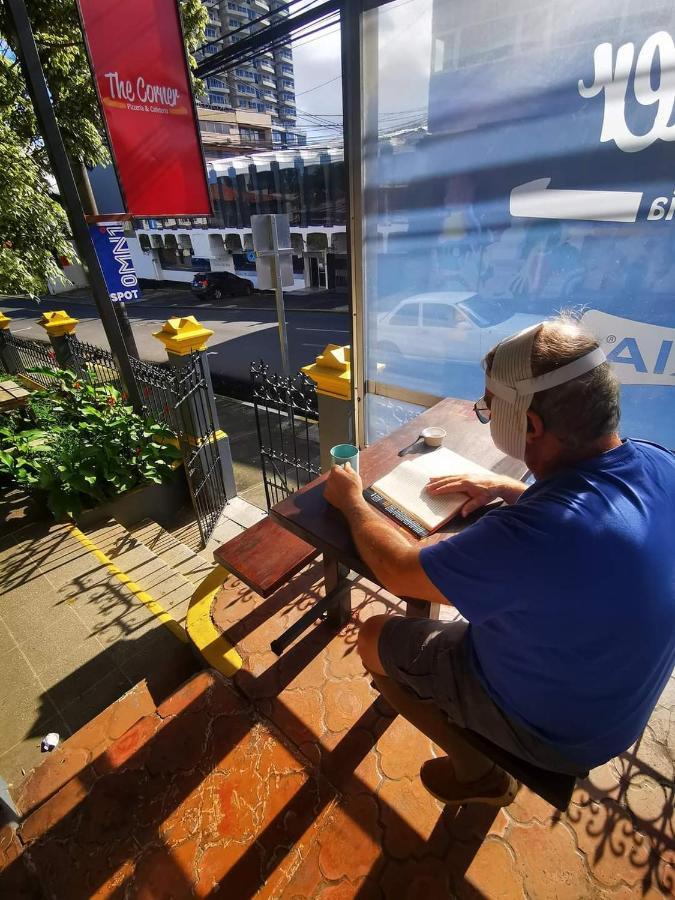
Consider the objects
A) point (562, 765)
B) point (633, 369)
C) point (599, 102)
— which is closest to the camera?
point (562, 765)

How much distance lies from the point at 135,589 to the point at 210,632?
0.94 m

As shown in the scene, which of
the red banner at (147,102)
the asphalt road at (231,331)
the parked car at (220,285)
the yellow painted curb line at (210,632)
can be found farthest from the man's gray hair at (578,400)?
the parked car at (220,285)

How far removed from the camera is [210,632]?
96.7 inches

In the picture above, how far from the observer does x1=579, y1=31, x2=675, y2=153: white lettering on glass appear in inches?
65.3

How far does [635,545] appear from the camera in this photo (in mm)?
886

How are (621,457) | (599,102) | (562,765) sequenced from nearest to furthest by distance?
(621,457) < (562,765) < (599,102)

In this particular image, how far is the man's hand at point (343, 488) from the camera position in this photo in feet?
5.00

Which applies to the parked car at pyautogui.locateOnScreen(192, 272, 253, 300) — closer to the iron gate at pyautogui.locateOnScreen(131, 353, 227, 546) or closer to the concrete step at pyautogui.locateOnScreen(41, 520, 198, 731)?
the iron gate at pyautogui.locateOnScreen(131, 353, 227, 546)

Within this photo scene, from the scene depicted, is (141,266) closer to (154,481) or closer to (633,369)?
(154,481)

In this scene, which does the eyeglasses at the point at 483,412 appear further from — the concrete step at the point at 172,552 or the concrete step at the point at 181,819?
the concrete step at the point at 172,552

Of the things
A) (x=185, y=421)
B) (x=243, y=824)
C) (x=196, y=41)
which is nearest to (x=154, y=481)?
(x=185, y=421)

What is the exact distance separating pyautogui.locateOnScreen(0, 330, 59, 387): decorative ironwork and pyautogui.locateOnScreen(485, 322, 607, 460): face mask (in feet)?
27.6

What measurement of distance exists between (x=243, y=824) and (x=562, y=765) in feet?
4.07

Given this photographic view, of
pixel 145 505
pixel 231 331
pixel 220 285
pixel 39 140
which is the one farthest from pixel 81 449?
pixel 220 285
